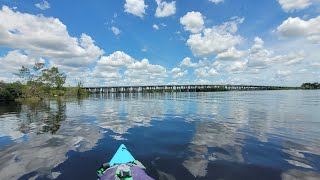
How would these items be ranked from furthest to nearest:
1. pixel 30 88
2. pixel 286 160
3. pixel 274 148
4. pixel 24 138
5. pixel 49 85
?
pixel 49 85, pixel 30 88, pixel 24 138, pixel 274 148, pixel 286 160

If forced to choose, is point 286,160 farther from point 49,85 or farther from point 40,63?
point 49,85

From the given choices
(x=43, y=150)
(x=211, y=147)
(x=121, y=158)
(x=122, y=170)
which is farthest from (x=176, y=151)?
(x=43, y=150)

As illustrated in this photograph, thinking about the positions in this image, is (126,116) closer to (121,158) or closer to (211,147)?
(211,147)

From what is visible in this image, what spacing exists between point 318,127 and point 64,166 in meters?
23.3

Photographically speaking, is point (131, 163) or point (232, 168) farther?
point (232, 168)

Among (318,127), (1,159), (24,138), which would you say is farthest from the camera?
(318,127)

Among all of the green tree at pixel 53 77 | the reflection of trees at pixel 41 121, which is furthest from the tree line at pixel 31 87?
the reflection of trees at pixel 41 121

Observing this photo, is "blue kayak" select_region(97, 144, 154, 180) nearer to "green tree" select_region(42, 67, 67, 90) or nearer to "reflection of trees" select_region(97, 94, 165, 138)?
"reflection of trees" select_region(97, 94, 165, 138)

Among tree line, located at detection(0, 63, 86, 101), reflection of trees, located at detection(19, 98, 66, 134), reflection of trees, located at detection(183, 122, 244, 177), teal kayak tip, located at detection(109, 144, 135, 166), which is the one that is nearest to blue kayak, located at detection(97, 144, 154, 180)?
teal kayak tip, located at detection(109, 144, 135, 166)

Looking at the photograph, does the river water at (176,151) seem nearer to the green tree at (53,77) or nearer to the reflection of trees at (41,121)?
the reflection of trees at (41,121)

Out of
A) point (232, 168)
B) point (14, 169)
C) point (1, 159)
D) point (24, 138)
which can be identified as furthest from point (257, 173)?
point (24, 138)

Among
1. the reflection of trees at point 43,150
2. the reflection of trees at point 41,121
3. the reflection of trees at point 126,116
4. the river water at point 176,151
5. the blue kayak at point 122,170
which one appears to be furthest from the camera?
the reflection of trees at point 126,116


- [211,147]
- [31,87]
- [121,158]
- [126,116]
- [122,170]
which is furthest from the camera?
[31,87]

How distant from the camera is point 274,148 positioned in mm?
17656
